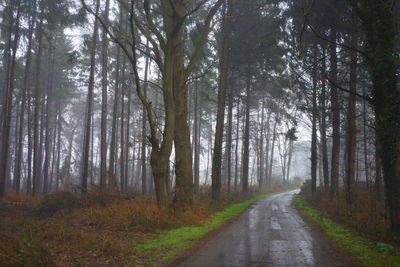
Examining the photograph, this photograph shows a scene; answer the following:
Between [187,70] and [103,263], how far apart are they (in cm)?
891

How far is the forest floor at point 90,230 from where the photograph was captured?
20.4ft

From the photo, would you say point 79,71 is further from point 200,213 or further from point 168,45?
point 200,213

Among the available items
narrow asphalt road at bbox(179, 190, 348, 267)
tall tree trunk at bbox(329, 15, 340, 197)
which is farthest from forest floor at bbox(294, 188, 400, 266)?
tall tree trunk at bbox(329, 15, 340, 197)

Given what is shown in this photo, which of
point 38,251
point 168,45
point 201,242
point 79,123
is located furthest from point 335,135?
point 79,123

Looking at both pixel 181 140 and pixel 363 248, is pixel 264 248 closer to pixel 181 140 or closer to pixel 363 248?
pixel 363 248

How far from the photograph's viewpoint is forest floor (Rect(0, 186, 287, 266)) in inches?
245

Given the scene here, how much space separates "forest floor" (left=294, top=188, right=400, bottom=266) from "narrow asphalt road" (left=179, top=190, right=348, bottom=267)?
50cm

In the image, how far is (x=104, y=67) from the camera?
68.1 feet

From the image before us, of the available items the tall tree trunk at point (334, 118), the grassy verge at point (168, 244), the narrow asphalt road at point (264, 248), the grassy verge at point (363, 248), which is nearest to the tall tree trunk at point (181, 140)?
the grassy verge at point (168, 244)

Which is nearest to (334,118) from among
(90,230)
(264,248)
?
(264,248)

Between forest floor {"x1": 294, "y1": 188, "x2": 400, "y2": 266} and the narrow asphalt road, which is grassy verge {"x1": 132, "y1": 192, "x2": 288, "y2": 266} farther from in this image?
forest floor {"x1": 294, "y1": 188, "x2": 400, "y2": 266}

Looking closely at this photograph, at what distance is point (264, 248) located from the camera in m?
7.87

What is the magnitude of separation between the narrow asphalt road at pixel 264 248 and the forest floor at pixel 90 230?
2.56ft

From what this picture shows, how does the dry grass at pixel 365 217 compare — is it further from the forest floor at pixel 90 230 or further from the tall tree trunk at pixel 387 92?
the forest floor at pixel 90 230
